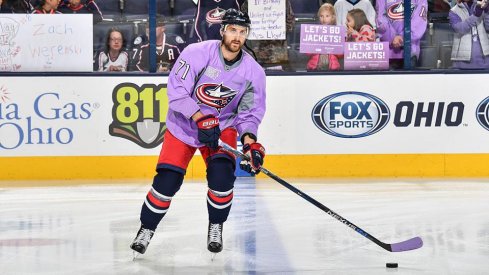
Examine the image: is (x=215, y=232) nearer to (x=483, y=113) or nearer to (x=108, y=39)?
(x=108, y=39)

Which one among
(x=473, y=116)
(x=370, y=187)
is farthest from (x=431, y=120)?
(x=370, y=187)

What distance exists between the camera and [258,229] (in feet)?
18.6

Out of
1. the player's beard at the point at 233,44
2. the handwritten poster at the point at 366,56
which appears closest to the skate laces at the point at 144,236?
the player's beard at the point at 233,44

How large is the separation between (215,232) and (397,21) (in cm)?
449

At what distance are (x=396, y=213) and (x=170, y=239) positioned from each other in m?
1.68

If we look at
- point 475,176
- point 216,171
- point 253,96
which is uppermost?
point 253,96

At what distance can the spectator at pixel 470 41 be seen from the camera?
8750 millimetres

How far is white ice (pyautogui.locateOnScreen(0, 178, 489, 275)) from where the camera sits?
451 cm

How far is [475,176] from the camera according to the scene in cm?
864

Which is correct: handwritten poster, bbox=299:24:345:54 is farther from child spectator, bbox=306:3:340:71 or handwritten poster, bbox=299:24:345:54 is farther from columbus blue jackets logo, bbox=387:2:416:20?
columbus blue jackets logo, bbox=387:2:416:20

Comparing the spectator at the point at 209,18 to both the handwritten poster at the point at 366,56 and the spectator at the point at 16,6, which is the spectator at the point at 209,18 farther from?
the spectator at the point at 16,6

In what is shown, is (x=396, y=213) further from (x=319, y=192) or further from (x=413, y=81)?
(x=413, y=81)

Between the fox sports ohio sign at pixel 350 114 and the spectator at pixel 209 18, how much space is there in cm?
105

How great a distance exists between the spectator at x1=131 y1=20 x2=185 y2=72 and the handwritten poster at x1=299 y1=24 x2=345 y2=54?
1060 mm
